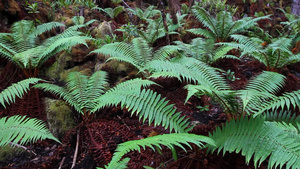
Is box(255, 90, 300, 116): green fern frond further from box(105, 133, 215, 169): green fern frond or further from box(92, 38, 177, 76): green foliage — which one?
box(92, 38, 177, 76): green foliage

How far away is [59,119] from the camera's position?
242cm

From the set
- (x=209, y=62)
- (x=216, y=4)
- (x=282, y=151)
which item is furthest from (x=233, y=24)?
(x=282, y=151)

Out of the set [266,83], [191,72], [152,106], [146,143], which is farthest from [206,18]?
[146,143]

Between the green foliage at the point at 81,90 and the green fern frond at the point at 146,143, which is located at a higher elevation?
the green fern frond at the point at 146,143

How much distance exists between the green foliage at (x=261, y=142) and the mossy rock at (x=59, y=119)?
1745 millimetres

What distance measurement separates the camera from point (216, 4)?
5871mm

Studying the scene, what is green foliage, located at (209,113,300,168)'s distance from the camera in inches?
46.8

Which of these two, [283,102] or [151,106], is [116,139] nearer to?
[151,106]

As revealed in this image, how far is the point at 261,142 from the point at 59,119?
2178mm

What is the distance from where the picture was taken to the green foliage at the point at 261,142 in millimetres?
1188

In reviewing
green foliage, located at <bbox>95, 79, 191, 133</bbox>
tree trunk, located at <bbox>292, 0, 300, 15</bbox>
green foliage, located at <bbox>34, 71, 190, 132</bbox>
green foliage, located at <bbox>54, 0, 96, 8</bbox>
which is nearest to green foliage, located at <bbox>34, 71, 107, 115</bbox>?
green foliage, located at <bbox>34, 71, 190, 132</bbox>

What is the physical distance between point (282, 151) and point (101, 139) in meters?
1.71

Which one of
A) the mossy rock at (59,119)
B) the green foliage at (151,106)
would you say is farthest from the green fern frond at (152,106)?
the mossy rock at (59,119)

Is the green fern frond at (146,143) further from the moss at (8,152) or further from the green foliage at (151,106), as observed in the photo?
the moss at (8,152)
